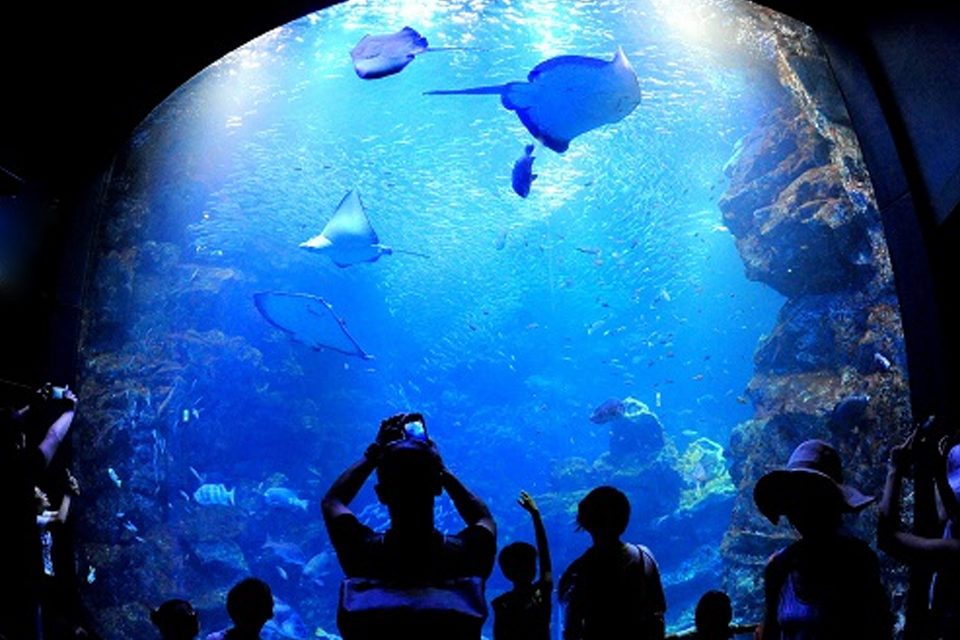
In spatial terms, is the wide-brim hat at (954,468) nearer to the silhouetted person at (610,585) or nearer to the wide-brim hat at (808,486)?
the wide-brim hat at (808,486)

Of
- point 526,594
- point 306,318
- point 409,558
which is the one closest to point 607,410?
point 306,318

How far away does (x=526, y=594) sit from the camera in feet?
9.27

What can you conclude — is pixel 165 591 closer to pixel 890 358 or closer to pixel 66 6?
pixel 66 6

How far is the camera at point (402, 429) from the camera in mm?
1903

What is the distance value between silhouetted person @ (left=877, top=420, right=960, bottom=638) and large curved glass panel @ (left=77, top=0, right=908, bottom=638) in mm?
3461

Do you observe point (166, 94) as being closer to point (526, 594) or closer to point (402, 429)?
point (402, 429)

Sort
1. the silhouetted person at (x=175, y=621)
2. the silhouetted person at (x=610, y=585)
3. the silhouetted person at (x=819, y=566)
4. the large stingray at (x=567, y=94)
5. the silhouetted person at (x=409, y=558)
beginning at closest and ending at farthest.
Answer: the silhouetted person at (x=409, y=558)
the silhouetted person at (x=819, y=566)
the silhouetted person at (x=610, y=585)
the silhouetted person at (x=175, y=621)
the large stingray at (x=567, y=94)

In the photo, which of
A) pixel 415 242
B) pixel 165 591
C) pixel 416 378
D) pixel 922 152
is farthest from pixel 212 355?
pixel 416 378

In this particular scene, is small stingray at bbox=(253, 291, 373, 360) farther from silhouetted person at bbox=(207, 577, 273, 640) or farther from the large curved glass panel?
silhouetted person at bbox=(207, 577, 273, 640)

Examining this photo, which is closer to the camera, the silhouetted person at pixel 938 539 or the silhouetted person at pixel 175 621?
the silhouetted person at pixel 938 539

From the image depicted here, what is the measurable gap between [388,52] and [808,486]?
620 centimetres

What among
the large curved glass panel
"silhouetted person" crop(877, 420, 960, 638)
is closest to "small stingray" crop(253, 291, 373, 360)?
the large curved glass panel

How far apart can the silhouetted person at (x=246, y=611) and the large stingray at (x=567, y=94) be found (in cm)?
497

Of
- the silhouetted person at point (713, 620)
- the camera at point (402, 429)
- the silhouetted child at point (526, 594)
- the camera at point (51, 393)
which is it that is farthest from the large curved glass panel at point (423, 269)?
the silhouetted person at point (713, 620)
